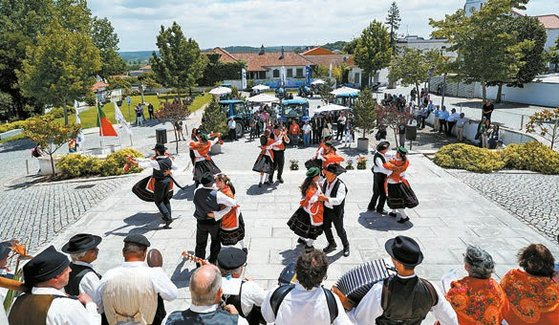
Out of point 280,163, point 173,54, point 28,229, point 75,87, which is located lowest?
point 28,229

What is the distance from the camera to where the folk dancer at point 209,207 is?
630 cm

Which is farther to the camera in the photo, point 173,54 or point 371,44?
point 371,44

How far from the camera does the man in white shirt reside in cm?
320

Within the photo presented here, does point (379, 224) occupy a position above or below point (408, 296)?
below

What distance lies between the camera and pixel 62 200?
454 inches

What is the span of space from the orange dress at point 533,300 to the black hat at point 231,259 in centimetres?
256

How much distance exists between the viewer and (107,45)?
66.4 meters

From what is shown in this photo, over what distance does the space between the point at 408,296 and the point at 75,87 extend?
2420 cm

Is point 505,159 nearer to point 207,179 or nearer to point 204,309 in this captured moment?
point 207,179

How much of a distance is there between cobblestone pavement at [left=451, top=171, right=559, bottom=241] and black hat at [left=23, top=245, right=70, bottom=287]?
8.70 m

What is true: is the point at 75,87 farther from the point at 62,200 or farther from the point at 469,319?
the point at 469,319

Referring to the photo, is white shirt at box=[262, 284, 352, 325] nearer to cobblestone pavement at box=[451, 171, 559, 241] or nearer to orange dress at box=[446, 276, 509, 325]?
orange dress at box=[446, 276, 509, 325]

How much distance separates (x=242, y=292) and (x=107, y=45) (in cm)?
7145

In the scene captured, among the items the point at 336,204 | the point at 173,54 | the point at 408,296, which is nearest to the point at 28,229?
the point at 336,204
